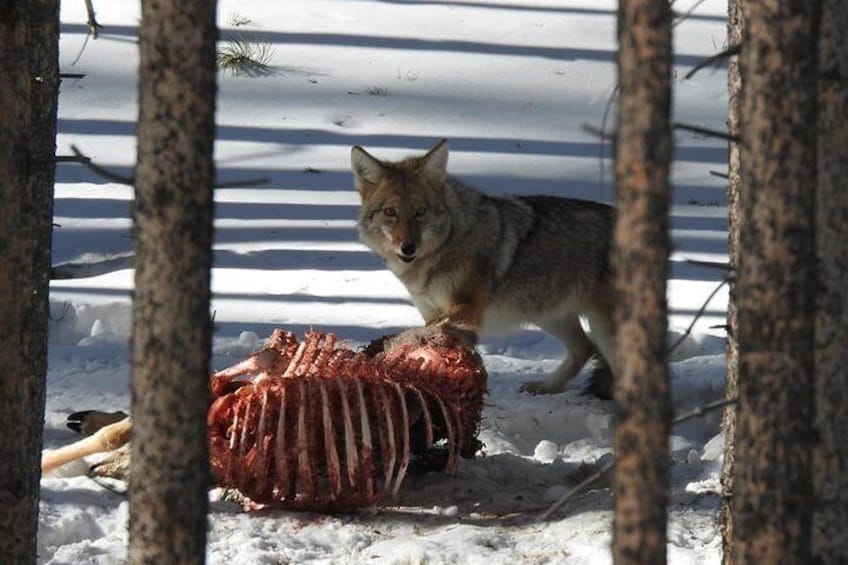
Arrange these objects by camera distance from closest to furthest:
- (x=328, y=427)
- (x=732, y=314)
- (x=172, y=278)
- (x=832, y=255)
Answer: (x=172, y=278)
(x=832, y=255)
(x=732, y=314)
(x=328, y=427)

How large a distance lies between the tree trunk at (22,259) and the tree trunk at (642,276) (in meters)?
2.01

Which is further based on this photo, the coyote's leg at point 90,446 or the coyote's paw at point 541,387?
the coyote's paw at point 541,387

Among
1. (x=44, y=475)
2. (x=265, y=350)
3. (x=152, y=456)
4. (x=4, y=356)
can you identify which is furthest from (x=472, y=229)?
(x=152, y=456)

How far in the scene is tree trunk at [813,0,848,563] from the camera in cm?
435

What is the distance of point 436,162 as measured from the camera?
8.87 m

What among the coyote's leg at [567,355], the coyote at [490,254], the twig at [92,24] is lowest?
the coyote's leg at [567,355]

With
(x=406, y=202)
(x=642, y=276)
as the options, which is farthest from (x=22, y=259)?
(x=406, y=202)

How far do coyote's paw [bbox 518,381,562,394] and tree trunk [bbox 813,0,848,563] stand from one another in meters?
4.04

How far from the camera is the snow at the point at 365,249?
6.00 metres

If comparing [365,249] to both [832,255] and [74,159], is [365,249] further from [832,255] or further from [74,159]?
[74,159]

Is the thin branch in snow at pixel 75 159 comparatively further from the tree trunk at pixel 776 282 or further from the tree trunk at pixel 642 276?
the tree trunk at pixel 776 282

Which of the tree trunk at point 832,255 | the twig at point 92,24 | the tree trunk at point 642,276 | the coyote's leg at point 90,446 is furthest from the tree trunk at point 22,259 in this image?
the twig at point 92,24

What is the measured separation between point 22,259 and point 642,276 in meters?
2.11

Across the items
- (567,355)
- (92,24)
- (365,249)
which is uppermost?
(92,24)
